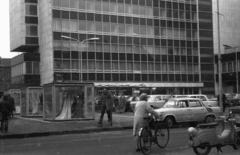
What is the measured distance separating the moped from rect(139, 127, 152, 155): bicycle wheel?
4.86 ft

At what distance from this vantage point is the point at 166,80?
64.8 metres

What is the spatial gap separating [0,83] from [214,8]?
60.4 metres

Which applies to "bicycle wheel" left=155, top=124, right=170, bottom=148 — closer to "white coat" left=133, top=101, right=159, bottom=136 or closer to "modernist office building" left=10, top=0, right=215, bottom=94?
"white coat" left=133, top=101, right=159, bottom=136

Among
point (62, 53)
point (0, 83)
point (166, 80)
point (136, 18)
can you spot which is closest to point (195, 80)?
point (166, 80)

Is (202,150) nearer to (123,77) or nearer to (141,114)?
(141,114)

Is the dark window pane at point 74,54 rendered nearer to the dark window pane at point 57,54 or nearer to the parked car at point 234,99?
the dark window pane at point 57,54

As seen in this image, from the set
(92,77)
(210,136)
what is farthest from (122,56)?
(210,136)

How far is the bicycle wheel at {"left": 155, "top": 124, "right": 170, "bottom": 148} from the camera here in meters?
11.1

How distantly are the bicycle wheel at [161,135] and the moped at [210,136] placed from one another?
5.50 ft

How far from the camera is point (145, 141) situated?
34.0 ft

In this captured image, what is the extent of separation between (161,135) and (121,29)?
168ft

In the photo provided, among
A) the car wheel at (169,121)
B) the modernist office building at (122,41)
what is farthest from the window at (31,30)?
the car wheel at (169,121)

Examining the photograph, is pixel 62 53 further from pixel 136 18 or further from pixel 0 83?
pixel 0 83

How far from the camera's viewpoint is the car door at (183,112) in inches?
755
